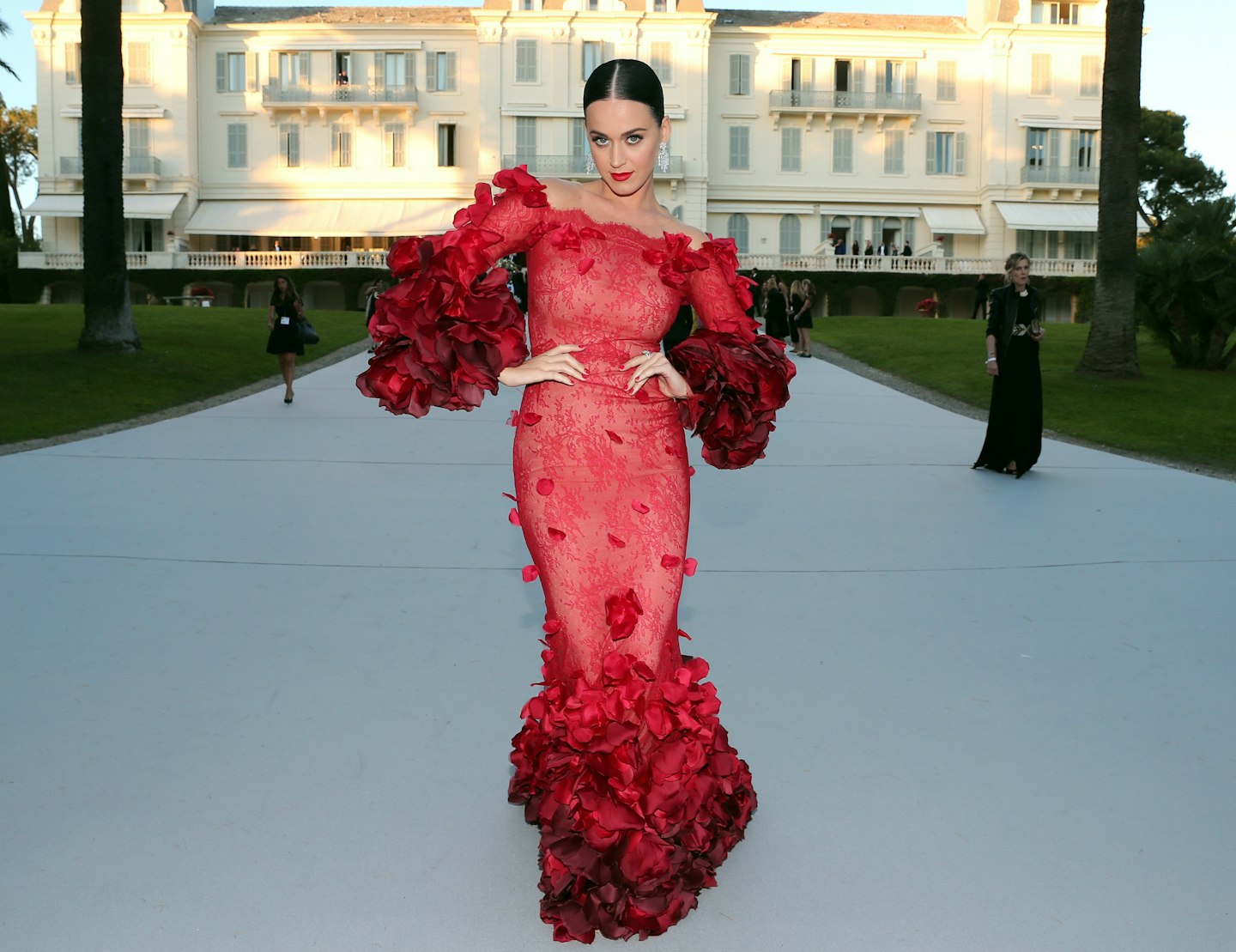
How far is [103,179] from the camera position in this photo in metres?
17.7

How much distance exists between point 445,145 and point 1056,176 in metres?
23.3

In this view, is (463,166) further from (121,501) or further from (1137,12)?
(121,501)

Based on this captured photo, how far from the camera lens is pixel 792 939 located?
2.98 m

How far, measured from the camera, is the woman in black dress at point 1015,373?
32.4 ft

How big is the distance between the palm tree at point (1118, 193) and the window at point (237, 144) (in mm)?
36489

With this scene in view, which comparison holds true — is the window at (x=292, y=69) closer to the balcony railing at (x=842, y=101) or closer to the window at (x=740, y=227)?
the window at (x=740, y=227)

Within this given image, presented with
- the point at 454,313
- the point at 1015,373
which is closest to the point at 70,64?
the point at 1015,373

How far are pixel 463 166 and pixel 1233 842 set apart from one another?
4581cm

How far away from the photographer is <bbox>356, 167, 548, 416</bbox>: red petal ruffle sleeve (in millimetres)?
3029

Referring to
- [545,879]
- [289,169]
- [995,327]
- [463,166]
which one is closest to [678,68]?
[463,166]

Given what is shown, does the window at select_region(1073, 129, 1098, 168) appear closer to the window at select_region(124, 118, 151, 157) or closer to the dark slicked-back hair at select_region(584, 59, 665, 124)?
the window at select_region(124, 118, 151, 157)

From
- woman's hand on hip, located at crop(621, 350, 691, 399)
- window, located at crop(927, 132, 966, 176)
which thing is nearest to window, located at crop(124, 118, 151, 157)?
window, located at crop(927, 132, 966, 176)

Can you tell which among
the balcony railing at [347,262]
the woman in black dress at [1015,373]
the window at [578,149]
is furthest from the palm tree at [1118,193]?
the window at [578,149]

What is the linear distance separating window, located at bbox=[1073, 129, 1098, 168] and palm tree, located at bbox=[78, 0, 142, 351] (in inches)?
1528
